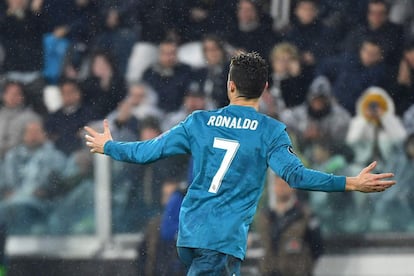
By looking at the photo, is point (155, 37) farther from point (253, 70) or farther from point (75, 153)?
point (253, 70)

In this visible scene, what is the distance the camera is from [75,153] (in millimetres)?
8836

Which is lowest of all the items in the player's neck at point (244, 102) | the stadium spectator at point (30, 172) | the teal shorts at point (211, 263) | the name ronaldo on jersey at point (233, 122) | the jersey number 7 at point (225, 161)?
the teal shorts at point (211, 263)

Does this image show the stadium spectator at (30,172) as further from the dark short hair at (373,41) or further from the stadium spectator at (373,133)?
the dark short hair at (373,41)

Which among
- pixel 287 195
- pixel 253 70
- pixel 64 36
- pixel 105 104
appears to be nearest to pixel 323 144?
pixel 287 195

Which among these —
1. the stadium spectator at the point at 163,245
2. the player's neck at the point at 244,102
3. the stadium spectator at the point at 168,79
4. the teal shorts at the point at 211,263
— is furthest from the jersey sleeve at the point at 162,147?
the stadium spectator at the point at 168,79

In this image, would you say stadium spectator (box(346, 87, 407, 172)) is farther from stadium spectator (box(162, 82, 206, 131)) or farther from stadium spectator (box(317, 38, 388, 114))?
stadium spectator (box(162, 82, 206, 131))

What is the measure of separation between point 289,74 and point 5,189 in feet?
8.74

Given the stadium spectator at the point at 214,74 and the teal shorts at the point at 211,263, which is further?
the stadium spectator at the point at 214,74

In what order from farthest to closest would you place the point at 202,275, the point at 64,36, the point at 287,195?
the point at 64,36 → the point at 287,195 → the point at 202,275

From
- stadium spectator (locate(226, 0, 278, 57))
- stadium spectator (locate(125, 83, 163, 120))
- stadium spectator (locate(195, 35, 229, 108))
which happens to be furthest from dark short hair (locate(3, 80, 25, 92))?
stadium spectator (locate(226, 0, 278, 57))

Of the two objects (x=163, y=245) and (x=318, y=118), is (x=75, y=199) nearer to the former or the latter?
(x=163, y=245)

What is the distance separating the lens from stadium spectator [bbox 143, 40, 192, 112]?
Result: 28.7ft

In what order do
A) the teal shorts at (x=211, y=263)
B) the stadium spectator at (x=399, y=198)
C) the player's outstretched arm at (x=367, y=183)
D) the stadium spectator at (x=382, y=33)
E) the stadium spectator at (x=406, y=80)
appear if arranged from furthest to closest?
the stadium spectator at (x=382, y=33) → the stadium spectator at (x=406, y=80) → the stadium spectator at (x=399, y=198) → the teal shorts at (x=211, y=263) → the player's outstretched arm at (x=367, y=183)

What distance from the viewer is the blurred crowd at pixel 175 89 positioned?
8680 millimetres
